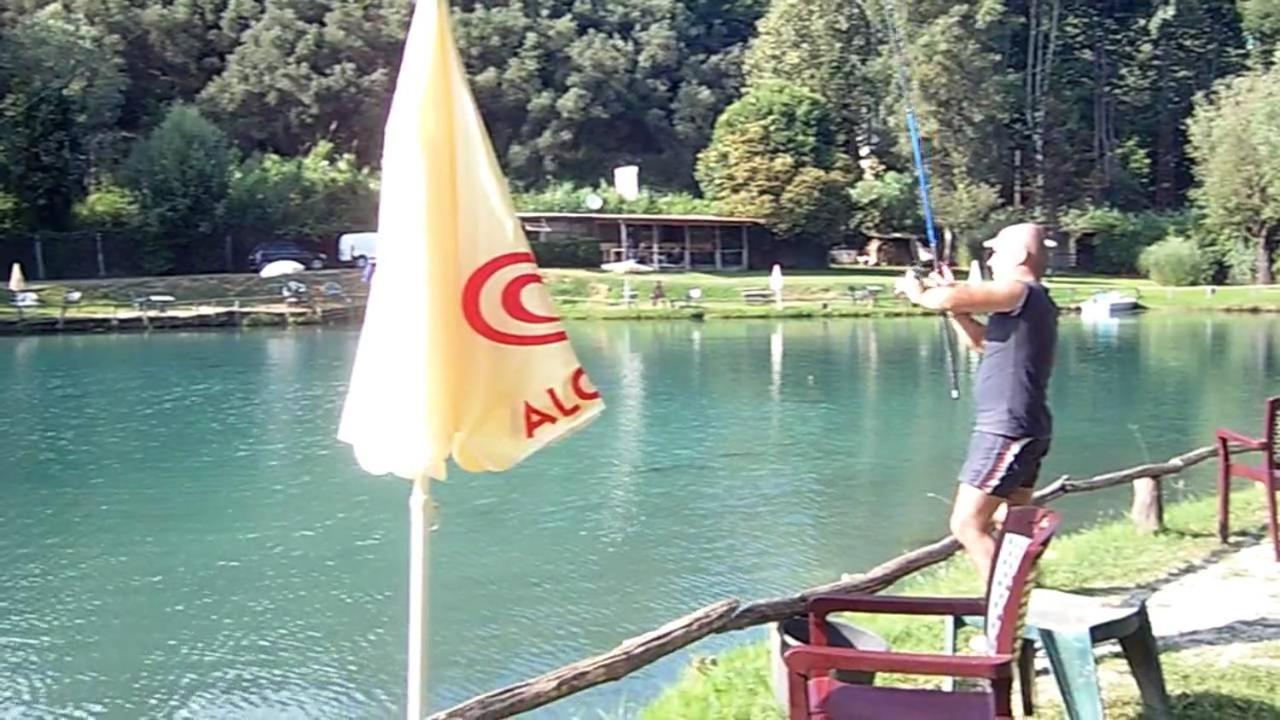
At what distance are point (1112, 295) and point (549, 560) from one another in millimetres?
30511

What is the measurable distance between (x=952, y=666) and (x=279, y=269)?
40.3 m

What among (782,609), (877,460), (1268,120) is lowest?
(877,460)

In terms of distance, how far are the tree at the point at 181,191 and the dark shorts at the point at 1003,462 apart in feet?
135

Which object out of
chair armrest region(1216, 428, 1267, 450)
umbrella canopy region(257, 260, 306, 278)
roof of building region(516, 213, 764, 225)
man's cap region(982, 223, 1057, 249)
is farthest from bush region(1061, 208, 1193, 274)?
man's cap region(982, 223, 1057, 249)

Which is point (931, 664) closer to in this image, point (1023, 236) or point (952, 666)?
point (952, 666)

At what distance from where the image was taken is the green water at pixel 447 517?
28.0 ft

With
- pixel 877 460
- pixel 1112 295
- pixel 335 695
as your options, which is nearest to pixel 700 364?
pixel 877 460

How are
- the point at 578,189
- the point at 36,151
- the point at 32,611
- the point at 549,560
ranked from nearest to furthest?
the point at 32,611 < the point at 549,560 < the point at 36,151 < the point at 578,189

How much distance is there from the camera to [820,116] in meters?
48.1

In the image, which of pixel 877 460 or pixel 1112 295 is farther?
pixel 1112 295

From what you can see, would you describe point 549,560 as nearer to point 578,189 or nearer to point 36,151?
point 36,151

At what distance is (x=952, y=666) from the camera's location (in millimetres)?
3459

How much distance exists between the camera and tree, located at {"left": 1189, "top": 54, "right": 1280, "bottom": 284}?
38562 mm

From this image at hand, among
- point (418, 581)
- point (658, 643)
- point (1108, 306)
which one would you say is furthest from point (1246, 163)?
point (418, 581)
